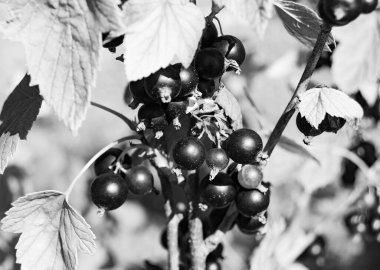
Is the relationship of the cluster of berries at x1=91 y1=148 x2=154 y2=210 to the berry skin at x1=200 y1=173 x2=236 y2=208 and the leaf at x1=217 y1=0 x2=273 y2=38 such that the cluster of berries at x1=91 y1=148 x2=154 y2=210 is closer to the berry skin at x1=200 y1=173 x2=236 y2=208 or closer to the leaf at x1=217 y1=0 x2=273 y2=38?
the berry skin at x1=200 y1=173 x2=236 y2=208

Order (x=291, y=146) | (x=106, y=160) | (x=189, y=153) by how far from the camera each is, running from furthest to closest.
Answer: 1. (x=291, y=146)
2. (x=106, y=160)
3. (x=189, y=153)

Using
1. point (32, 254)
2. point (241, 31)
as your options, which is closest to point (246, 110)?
point (241, 31)

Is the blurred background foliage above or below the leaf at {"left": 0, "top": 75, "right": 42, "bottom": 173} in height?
below

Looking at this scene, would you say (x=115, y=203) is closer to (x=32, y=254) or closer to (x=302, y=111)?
(x=32, y=254)

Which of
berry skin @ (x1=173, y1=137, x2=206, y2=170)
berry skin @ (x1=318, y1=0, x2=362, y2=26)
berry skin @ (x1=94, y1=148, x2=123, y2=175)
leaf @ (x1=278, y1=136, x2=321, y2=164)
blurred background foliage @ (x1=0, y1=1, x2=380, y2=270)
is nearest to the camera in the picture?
berry skin @ (x1=318, y1=0, x2=362, y2=26)

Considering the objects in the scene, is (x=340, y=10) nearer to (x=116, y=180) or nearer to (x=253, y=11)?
(x=253, y=11)

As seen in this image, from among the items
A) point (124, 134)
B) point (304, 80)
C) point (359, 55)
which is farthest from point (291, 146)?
point (124, 134)

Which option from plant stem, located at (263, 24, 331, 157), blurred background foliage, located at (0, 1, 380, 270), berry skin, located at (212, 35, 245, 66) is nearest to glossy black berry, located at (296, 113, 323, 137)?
plant stem, located at (263, 24, 331, 157)

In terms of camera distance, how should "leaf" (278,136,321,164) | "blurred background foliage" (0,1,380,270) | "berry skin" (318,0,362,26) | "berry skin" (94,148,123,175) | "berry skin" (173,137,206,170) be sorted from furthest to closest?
"blurred background foliage" (0,1,380,270) < "leaf" (278,136,321,164) < "berry skin" (94,148,123,175) < "berry skin" (173,137,206,170) < "berry skin" (318,0,362,26)
